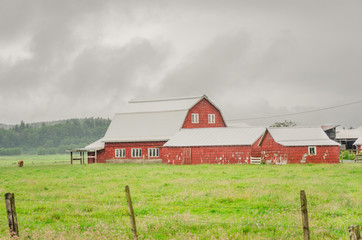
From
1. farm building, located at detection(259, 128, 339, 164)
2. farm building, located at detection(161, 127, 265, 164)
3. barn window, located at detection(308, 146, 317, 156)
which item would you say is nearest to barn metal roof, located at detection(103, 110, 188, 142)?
farm building, located at detection(161, 127, 265, 164)

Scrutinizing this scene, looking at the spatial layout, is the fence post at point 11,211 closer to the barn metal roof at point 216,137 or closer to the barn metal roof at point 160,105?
the barn metal roof at point 216,137

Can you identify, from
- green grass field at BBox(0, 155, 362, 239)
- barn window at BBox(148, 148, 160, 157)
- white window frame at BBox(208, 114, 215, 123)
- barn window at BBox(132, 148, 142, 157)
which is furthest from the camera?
white window frame at BBox(208, 114, 215, 123)

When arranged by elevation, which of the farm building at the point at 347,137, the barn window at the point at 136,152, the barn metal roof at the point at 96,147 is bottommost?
the barn window at the point at 136,152

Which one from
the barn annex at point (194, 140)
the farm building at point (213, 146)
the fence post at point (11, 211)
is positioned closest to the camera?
the fence post at point (11, 211)

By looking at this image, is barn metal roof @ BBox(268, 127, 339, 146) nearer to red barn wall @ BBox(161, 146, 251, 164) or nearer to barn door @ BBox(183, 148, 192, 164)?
red barn wall @ BBox(161, 146, 251, 164)

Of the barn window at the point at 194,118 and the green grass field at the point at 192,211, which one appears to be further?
the barn window at the point at 194,118

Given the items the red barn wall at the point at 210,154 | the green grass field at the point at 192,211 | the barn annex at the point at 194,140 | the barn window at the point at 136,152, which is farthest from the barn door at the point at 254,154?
the green grass field at the point at 192,211

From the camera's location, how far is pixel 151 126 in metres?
64.6

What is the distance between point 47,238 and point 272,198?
997 centimetres

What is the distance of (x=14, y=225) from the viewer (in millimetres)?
12086

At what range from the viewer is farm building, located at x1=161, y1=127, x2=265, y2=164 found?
172 feet

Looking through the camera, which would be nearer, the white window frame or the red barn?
the red barn

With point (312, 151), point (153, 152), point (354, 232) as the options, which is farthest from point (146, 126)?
point (354, 232)

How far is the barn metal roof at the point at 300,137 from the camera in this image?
49.7 metres
